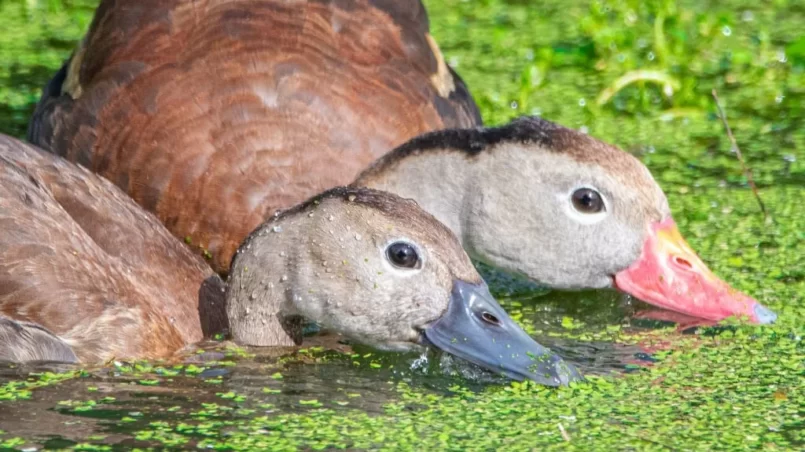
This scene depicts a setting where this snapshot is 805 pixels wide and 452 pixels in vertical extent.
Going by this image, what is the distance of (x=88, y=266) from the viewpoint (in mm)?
5531

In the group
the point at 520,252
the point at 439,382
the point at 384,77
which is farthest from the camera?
the point at 384,77

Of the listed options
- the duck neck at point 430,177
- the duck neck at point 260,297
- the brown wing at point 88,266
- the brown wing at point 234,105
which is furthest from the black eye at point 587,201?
the brown wing at point 88,266

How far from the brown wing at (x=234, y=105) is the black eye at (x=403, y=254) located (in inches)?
41.2

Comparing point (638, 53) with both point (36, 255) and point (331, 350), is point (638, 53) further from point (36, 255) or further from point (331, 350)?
point (36, 255)

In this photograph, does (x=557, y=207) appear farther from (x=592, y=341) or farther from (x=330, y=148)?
(x=330, y=148)

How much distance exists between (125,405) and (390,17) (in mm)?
2813

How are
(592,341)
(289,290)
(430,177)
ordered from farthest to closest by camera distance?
(430,177) → (592,341) → (289,290)

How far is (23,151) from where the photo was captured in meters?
5.99

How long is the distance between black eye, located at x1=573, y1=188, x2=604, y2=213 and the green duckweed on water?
18.0 inches

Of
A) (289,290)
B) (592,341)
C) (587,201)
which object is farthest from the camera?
(587,201)

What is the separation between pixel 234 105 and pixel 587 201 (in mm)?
1551

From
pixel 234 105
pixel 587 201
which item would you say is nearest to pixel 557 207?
pixel 587 201

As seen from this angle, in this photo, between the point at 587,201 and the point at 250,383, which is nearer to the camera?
the point at 250,383

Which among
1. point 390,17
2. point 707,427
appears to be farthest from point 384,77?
point 707,427
